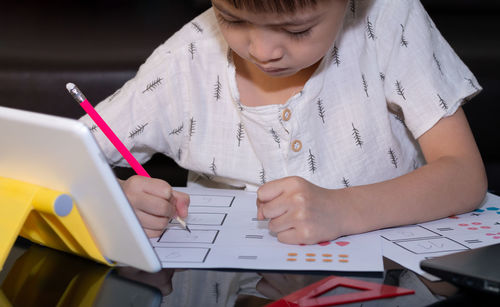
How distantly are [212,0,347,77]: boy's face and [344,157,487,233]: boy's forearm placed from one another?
0.16 metres

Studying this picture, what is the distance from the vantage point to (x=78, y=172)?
51 cm

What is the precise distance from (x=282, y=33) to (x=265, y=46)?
0.08 ft

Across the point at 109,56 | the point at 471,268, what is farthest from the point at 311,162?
the point at 109,56

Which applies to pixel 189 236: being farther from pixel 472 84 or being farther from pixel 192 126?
pixel 472 84

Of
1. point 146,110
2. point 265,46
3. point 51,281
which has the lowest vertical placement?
point 51,281

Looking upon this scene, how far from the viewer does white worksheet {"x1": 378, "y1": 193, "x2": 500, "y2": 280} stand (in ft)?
2.03

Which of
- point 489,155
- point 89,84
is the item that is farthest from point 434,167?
point 89,84

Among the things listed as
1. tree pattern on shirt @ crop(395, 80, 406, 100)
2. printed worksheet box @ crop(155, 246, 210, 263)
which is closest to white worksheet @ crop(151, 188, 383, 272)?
printed worksheet box @ crop(155, 246, 210, 263)

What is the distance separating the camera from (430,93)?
836 millimetres

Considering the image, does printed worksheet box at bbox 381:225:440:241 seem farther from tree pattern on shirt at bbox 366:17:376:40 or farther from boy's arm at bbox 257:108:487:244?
tree pattern on shirt at bbox 366:17:376:40

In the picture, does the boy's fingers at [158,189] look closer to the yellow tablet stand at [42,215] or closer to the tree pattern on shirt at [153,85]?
the yellow tablet stand at [42,215]

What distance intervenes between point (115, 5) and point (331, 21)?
1276mm

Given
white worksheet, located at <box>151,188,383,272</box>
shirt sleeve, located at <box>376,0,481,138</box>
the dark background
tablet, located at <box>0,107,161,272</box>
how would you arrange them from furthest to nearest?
1. the dark background
2. shirt sleeve, located at <box>376,0,481,138</box>
3. white worksheet, located at <box>151,188,383,272</box>
4. tablet, located at <box>0,107,161,272</box>

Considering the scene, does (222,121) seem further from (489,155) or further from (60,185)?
(489,155)
